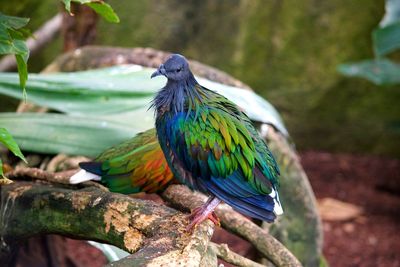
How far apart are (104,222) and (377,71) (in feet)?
10.7

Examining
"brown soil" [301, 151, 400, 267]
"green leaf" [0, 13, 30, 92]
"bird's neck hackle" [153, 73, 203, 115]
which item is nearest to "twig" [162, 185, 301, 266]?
"bird's neck hackle" [153, 73, 203, 115]

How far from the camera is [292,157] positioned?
337cm

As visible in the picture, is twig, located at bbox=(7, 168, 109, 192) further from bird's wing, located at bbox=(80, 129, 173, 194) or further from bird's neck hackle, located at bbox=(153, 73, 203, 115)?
bird's neck hackle, located at bbox=(153, 73, 203, 115)

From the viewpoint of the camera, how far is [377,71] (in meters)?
4.96

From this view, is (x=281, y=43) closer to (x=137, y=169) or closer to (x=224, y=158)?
(x=137, y=169)

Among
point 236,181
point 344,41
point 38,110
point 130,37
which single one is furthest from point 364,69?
point 236,181

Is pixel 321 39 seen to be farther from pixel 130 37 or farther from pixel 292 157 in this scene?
pixel 292 157

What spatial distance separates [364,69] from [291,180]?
6.16ft

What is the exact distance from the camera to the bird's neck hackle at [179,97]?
86.9 inches

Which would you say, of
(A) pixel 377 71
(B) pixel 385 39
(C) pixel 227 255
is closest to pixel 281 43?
(A) pixel 377 71

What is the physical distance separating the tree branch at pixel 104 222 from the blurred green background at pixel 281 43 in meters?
3.16

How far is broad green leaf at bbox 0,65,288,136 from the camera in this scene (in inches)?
122

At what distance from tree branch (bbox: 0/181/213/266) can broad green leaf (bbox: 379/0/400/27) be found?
2.78 metres

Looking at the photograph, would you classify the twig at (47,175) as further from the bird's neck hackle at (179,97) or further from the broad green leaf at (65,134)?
the bird's neck hackle at (179,97)
